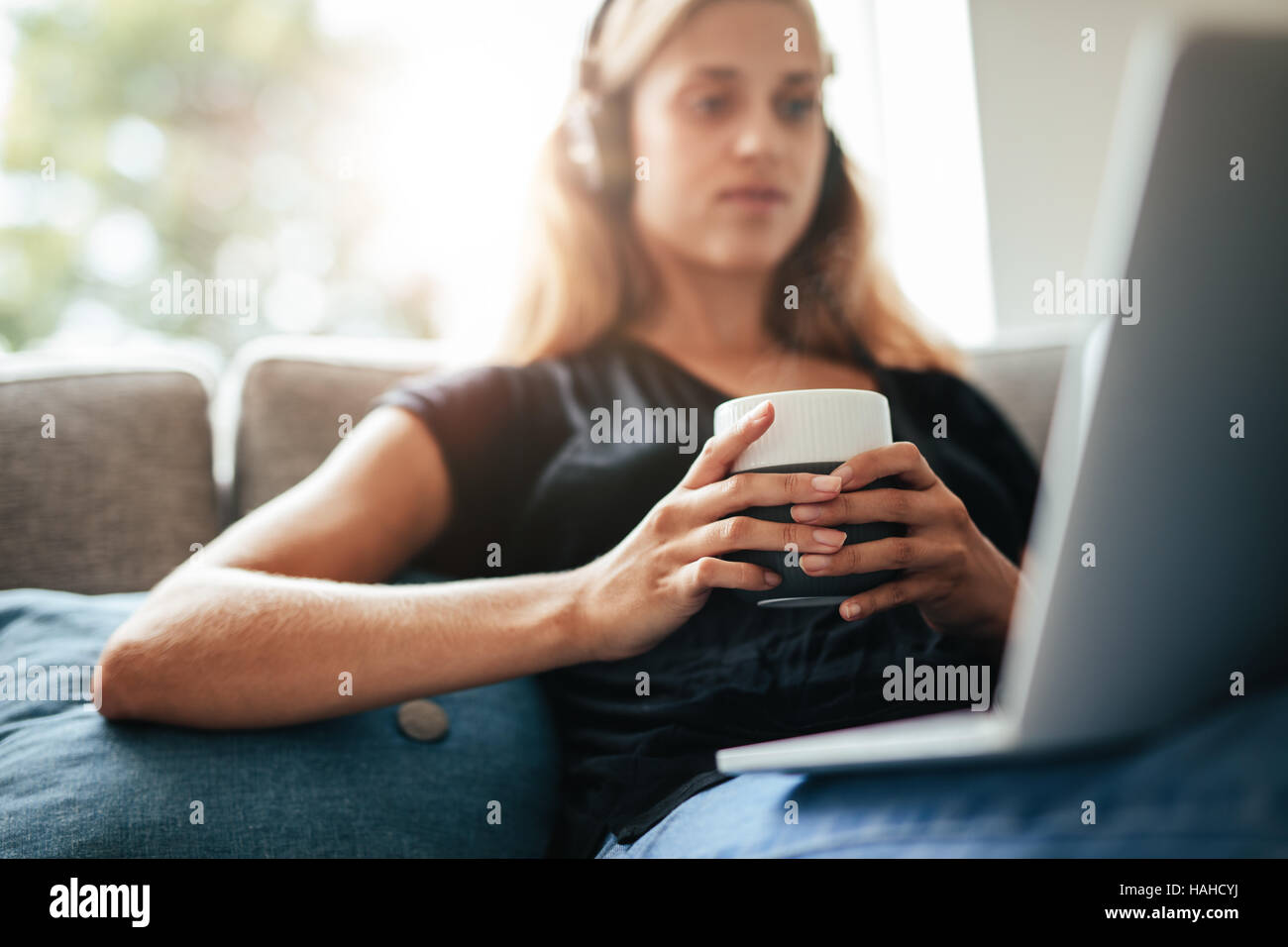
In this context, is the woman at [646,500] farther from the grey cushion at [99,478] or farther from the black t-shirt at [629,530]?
the grey cushion at [99,478]

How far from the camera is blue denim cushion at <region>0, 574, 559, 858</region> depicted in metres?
0.47

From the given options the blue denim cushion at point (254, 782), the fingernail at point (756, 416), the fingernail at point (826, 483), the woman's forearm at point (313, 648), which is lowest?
the blue denim cushion at point (254, 782)

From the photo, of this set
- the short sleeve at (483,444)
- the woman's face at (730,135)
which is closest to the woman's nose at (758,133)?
the woman's face at (730,135)

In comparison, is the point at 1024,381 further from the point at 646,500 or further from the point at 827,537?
the point at 827,537

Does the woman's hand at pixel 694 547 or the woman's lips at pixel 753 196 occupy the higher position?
the woman's lips at pixel 753 196

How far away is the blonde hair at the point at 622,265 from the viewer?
81cm

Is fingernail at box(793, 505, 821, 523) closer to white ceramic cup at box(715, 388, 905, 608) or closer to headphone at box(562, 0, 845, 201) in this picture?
white ceramic cup at box(715, 388, 905, 608)

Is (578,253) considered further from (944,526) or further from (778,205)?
(944,526)

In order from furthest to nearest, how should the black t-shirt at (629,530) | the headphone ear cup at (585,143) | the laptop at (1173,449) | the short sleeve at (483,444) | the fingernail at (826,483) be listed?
the headphone ear cup at (585,143) < the short sleeve at (483,444) < the black t-shirt at (629,530) < the fingernail at (826,483) < the laptop at (1173,449)

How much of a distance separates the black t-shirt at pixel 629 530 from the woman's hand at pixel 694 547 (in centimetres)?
3

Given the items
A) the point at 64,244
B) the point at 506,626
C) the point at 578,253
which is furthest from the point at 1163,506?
the point at 64,244

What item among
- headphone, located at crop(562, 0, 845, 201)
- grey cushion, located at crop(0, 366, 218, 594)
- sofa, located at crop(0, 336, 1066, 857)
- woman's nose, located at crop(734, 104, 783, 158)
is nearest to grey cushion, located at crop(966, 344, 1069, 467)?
sofa, located at crop(0, 336, 1066, 857)

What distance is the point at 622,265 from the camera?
876 mm

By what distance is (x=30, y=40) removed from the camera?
11.1 feet
